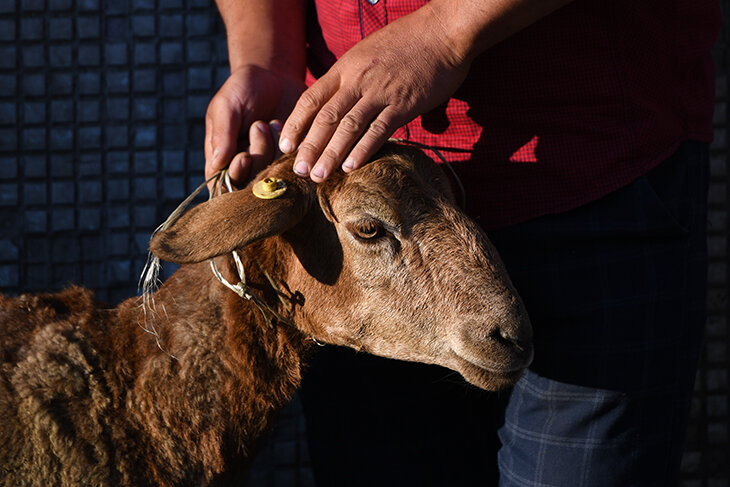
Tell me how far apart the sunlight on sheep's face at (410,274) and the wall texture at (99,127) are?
311 centimetres

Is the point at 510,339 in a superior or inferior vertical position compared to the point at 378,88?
inferior

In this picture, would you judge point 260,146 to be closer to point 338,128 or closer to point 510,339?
point 338,128

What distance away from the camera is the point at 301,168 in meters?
2.14

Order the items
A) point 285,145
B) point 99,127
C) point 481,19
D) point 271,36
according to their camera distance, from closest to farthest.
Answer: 1. point 481,19
2. point 285,145
3. point 271,36
4. point 99,127

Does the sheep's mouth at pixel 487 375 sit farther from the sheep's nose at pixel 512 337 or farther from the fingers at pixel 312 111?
the fingers at pixel 312 111

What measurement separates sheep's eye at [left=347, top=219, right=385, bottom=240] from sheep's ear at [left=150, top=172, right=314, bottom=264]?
18cm

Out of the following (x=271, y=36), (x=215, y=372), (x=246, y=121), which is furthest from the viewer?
(x=271, y=36)

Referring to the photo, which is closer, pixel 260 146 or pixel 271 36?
pixel 260 146

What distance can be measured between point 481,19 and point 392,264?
2.66ft

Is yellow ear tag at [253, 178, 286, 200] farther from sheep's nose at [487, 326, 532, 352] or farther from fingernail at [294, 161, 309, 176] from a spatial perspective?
sheep's nose at [487, 326, 532, 352]

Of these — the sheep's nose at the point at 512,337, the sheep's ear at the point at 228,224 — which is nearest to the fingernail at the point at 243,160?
A: the sheep's ear at the point at 228,224

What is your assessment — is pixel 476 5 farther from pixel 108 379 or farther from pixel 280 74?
pixel 108 379

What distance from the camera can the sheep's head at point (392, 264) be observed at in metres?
2.16

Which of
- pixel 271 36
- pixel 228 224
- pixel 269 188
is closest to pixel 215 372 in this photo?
pixel 228 224
